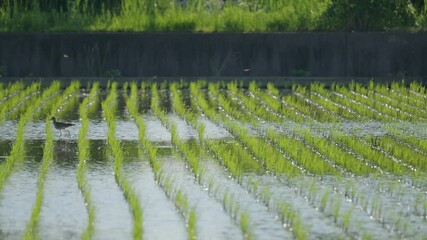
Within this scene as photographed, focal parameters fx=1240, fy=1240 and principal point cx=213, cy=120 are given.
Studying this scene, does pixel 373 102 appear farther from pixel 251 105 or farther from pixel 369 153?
pixel 369 153

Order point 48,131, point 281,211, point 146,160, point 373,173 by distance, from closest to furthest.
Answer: point 281,211 → point 373,173 → point 146,160 → point 48,131

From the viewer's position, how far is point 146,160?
9805mm

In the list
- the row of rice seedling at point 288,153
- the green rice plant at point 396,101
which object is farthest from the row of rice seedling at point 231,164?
the green rice plant at point 396,101

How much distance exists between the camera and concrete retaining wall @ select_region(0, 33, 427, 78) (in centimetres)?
1759

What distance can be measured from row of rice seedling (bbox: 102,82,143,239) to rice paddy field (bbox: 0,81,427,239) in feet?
0.07

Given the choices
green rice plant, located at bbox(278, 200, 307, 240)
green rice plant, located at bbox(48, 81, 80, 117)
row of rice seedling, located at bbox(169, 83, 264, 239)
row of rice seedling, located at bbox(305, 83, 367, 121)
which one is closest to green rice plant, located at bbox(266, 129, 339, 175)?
row of rice seedling, located at bbox(169, 83, 264, 239)

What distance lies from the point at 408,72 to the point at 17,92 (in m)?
5.84

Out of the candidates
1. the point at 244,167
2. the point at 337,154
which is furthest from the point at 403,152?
the point at 244,167

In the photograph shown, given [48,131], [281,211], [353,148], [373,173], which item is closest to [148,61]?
[48,131]

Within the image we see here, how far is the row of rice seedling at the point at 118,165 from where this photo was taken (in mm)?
6945

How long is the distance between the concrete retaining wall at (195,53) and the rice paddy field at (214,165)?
2004 millimetres

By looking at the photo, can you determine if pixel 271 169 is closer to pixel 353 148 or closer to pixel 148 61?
pixel 353 148

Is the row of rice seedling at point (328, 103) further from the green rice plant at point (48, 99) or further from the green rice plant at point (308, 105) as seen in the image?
the green rice plant at point (48, 99)

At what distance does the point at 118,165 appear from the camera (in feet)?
30.1
